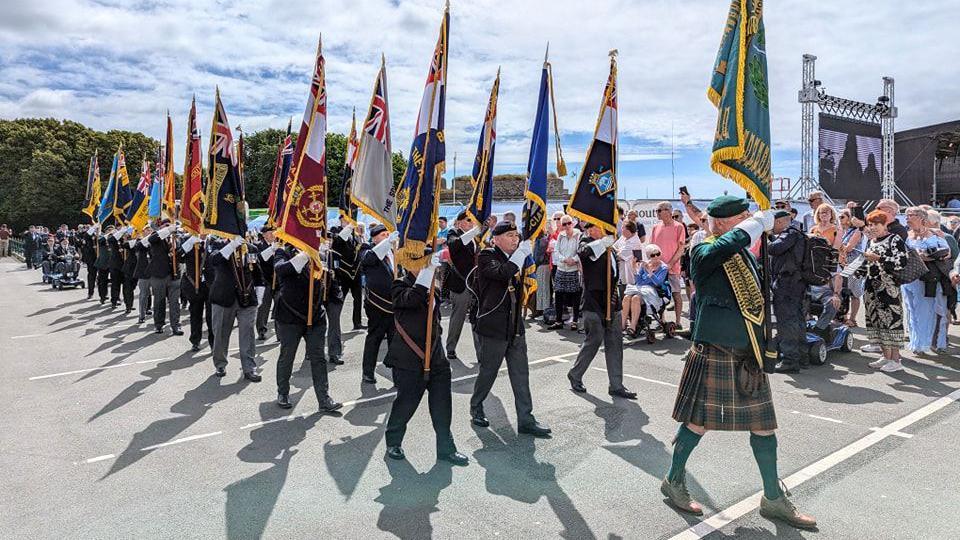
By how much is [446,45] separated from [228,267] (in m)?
4.10

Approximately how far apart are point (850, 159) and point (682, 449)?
26578mm

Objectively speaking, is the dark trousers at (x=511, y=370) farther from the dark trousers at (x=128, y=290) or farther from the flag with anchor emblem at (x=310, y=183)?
the dark trousers at (x=128, y=290)

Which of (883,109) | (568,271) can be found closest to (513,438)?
(568,271)

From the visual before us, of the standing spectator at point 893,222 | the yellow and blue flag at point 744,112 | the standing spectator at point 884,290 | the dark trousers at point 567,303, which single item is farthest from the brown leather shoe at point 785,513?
the dark trousers at point 567,303

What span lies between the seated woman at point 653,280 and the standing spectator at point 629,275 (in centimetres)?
14

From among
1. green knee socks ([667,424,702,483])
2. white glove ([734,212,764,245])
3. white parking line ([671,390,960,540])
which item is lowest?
white parking line ([671,390,960,540])

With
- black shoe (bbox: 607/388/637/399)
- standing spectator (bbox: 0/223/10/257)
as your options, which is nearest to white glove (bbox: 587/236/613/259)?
black shoe (bbox: 607/388/637/399)

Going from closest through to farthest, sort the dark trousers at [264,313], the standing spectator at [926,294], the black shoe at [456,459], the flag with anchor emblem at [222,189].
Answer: the black shoe at [456,459] → the flag with anchor emblem at [222,189] → the standing spectator at [926,294] → the dark trousers at [264,313]

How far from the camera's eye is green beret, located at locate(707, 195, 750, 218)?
3.90 meters

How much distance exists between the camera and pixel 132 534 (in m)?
3.71

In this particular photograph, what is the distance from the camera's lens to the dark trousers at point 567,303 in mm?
10672

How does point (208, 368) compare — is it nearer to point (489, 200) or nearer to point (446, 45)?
point (489, 200)

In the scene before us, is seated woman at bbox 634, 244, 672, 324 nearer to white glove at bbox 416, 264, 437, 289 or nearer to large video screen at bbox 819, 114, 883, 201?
white glove at bbox 416, 264, 437, 289

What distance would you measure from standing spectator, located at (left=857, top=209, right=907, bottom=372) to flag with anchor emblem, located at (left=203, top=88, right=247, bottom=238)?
7.99 metres
